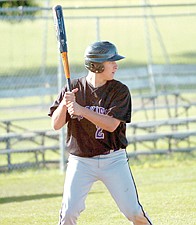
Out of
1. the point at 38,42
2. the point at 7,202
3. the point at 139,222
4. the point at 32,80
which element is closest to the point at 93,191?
the point at 7,202

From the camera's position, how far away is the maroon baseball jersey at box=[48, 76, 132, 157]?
6922 mm

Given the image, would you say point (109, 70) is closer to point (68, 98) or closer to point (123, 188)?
point (68, 98)

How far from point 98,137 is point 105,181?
1.19ft

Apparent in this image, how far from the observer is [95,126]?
22.9ft

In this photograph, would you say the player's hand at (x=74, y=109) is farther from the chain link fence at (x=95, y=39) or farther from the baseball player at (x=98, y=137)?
the chain link fence at (x=95, y=39)

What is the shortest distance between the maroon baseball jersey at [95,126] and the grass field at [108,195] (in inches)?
83.2

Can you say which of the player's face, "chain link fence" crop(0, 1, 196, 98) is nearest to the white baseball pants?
the player's face

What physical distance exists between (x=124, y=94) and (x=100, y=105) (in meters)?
0.22

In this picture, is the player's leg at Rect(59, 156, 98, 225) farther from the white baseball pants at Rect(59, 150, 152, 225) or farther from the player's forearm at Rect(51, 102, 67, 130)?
the player's forearm at Rect(51, 102, 67, 130)

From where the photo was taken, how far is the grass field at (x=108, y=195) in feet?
30.4

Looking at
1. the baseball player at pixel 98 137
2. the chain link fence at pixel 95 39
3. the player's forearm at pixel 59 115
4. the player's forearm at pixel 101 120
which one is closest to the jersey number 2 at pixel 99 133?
the baseball player at pixel 98 137

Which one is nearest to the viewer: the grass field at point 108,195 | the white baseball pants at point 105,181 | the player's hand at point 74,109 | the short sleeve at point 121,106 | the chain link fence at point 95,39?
the player's hand at point 74,109

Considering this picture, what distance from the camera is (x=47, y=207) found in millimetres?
10219

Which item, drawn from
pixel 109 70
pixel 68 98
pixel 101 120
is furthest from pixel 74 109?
pixel 109 70
